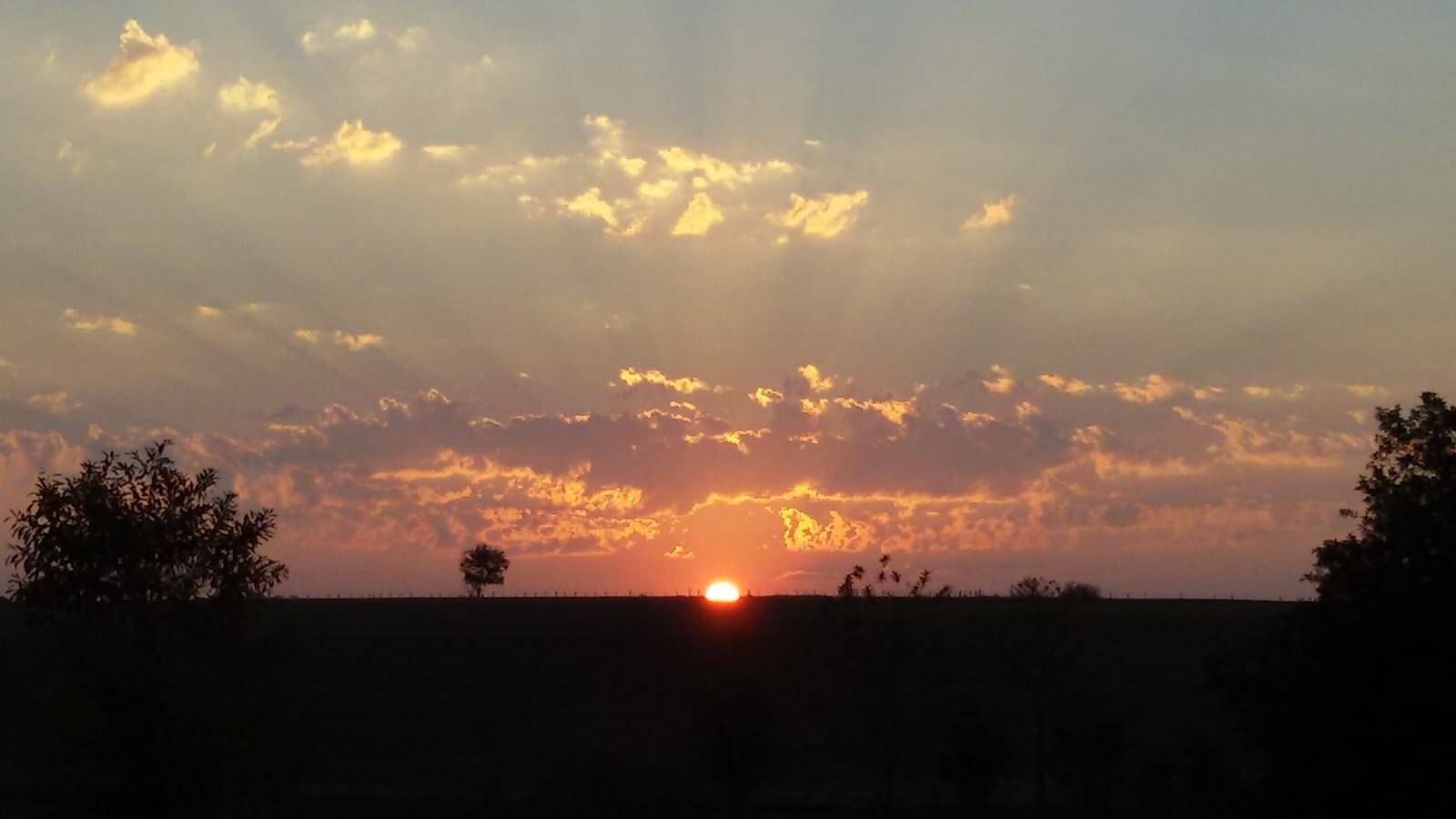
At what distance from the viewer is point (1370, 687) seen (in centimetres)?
2495

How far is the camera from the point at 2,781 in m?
71.2

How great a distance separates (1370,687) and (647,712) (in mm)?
84238

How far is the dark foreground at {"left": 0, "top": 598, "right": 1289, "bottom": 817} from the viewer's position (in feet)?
84.7

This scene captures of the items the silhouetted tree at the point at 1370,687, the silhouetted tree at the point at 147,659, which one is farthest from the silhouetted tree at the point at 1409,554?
the silhouetted tree at the point at 147,659

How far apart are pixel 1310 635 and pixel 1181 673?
3598 inches

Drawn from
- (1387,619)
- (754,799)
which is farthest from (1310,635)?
(754,799)

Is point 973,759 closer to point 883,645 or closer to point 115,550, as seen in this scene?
point 883,645

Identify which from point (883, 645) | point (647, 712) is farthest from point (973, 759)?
point (647, 712)

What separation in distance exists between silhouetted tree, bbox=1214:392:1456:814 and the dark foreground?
3.00 metres

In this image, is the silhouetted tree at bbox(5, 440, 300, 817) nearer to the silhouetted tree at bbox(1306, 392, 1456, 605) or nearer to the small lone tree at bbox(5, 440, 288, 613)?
the small lone tree at bbox(5, 440, 288, 613)

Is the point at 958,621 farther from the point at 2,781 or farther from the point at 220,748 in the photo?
the point at 220,748

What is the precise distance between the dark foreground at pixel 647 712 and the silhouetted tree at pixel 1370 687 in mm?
3004

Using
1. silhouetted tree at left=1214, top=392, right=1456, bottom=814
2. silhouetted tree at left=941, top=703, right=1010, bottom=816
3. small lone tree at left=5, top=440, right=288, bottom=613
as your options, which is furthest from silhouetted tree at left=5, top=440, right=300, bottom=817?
silhouetted tree at left=941, top=703, right=1010, bottom=816

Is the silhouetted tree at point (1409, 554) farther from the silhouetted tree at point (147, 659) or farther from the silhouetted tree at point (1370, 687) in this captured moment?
the silhouetted tree at point (147, 659)
